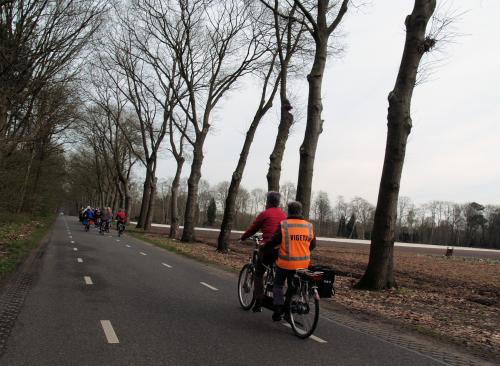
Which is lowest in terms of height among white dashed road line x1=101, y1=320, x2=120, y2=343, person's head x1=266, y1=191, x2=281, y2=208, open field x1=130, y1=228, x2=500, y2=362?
white dashed road line x1=101, y1=320, x2=120, y2=343

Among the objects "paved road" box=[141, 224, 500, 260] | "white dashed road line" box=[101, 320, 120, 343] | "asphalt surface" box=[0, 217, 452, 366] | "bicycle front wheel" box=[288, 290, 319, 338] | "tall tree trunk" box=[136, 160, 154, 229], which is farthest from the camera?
"paved road" box=[141, 224, 500, 260]

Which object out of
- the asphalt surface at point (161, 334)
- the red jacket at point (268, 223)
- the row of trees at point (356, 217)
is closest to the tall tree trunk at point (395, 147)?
the asphalt surface at point (161, 334)

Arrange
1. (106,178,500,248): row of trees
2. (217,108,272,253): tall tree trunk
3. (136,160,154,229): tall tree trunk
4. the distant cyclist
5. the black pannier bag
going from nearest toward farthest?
the black pannier bag
(217,108,272,253): tall tree trunk
the distant cyclist
(136,160,154,229): tall tree trunk
(106,178,500,248): row of trees

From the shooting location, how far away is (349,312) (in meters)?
8.96

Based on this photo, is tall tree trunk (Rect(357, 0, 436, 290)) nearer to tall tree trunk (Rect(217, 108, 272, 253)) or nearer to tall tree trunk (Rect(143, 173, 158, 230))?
tall tree trunk (Rect(217, 108, 272, 253))

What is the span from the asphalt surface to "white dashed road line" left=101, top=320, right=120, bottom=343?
0.01 meters

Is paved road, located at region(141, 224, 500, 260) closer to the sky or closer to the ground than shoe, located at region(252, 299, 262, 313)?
closer to the sky

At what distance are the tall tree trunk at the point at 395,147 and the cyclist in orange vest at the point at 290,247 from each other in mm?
5593

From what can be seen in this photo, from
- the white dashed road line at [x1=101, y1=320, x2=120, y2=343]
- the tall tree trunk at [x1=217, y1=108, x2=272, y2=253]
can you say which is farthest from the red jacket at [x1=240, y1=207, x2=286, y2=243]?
the tall tree trunk at [x1=217, y1=108, x2=272, y2=253]

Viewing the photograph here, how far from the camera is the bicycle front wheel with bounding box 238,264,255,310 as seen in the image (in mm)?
7906

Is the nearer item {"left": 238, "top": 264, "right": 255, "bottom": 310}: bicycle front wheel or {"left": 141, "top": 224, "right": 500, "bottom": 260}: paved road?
{"left": 238, "top": 264, "right": 255, "bottom": 310}: bicycle front wheel

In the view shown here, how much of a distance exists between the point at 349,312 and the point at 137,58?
25541 mm

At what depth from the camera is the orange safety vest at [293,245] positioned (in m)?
6.53

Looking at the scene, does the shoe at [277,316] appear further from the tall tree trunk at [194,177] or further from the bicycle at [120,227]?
the bicycle at [120,227]
